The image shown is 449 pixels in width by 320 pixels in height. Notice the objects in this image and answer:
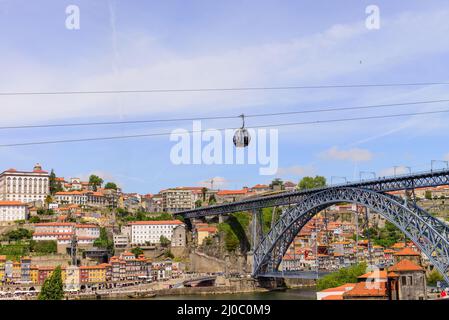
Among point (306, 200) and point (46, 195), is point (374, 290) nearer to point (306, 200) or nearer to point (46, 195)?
point (306, 200)

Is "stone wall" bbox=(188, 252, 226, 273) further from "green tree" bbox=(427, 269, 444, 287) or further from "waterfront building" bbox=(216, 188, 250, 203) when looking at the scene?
"waterfront building" bbox=(216, 188, 250, 203)

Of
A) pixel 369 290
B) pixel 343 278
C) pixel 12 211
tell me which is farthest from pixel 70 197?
pixel 369 290

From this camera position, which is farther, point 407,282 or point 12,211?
point 12,211

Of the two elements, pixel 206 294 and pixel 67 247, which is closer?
pixel 206 294

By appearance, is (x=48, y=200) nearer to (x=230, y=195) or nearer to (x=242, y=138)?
(x=230, y=195)

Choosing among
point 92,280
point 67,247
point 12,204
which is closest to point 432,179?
point 92,280

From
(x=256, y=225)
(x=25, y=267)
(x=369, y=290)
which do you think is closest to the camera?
(x=369, y=290)

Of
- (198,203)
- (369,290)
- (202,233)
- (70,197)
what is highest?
(70,197)
